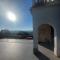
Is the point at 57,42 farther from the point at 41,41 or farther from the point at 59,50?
the point at 41,41

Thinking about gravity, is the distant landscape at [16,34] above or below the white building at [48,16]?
below

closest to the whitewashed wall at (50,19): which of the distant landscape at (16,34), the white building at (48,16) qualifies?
the white building at (48,16)

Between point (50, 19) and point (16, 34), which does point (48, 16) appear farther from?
point (16, 34)

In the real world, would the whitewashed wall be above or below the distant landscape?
above

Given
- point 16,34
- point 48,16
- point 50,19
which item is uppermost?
point 48,16

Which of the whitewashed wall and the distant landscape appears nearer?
the whitewashed wall

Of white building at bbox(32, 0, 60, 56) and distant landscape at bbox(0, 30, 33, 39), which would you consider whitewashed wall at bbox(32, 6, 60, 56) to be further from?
distant landscape at bbox(0, 30, 33, 39)

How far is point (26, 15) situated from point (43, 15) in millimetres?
1721

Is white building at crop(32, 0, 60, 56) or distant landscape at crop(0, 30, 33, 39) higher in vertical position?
white building at crop(32, 0, 60, 56)

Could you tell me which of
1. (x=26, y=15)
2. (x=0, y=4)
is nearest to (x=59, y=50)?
(x=26, y=15)

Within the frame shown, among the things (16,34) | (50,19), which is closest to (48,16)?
(50,19)

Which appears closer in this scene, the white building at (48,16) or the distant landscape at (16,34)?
the white building at (48,16)

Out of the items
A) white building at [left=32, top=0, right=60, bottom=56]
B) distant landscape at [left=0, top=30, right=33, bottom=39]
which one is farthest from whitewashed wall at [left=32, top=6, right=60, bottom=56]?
distant landscape at [left=0, top=30, right=33, bottom=39]

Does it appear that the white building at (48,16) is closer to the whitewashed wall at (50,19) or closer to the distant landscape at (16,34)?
the whitewashed wall at (50,19)
